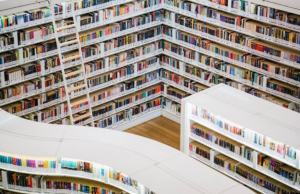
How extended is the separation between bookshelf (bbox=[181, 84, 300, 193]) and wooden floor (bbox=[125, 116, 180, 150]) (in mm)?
1826

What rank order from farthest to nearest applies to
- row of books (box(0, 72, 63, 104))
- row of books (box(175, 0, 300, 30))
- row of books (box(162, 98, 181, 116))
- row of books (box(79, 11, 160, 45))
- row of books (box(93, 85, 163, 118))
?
row of books (box(162, 98, 181, 116)), row of books (box(93, 85, 163, 118)), row of books (box(79, 11, 160, 45)), row of books (box(0, 72, 63, 104)), row of books (box(175, 0, 300, 30))

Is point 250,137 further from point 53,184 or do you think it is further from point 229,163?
point 53,184

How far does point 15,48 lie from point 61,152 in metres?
3.13

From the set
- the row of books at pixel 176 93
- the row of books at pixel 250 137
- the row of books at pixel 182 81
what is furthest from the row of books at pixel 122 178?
the row of books at pixel 176 93

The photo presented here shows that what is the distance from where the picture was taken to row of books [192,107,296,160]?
7.33 m

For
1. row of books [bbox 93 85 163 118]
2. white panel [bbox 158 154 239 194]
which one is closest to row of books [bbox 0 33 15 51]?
row of books [bbox 93 85 163 118]

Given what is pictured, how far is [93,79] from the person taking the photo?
10.2m

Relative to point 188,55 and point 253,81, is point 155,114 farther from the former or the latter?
point 253,81

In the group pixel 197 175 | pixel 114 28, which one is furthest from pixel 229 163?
pixel 114 28

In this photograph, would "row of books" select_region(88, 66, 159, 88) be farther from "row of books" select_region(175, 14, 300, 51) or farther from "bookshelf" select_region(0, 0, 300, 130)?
"row of books" select_region(175, 14, 300, 51)

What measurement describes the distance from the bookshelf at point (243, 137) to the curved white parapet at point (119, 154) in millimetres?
1530

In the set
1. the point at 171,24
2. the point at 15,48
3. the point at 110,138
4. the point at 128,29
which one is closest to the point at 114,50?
the point at 128,29

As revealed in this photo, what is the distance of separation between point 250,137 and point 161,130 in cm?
348

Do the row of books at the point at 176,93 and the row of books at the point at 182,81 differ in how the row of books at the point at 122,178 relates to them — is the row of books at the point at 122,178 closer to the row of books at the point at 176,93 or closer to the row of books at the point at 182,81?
the row of books at the point at 182,81
